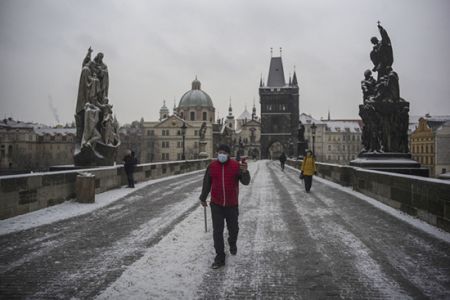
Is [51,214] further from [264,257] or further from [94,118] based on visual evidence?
[94,118]

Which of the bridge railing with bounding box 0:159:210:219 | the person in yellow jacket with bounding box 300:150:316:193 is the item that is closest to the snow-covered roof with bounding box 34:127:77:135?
the bridge railing with bounding box 0:159:210:219

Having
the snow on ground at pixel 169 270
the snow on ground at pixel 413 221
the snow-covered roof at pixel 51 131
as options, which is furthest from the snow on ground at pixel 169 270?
the snow-covered roof at pixel 51 131

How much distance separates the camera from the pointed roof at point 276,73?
114938mm

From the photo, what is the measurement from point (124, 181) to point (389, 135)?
36.3ft

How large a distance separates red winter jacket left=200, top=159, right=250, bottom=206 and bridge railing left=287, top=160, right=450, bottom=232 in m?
4.06

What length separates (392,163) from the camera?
14.0 metres

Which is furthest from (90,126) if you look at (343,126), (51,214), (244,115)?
(244,115)

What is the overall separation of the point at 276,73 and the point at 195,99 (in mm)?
26855

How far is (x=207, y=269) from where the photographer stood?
4805 millimetres

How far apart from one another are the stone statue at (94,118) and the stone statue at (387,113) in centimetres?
1054

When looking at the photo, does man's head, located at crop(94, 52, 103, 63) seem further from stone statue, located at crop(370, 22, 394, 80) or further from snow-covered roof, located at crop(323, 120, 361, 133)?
snow-covered roof, located at crop(323, 120, 361, 133)

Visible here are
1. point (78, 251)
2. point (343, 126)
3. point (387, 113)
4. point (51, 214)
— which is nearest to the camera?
point (78, 251)

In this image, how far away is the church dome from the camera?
368ft

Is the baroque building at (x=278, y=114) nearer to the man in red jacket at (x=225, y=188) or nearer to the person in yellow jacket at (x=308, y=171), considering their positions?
the person in yellow jacket at (x=308, y=171)
